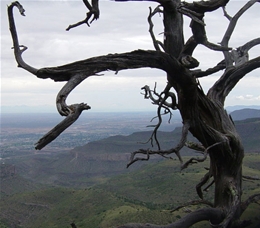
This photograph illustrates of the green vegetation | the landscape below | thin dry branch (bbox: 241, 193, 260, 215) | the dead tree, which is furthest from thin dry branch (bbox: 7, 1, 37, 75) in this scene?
the green vegetation

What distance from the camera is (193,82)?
3.73m

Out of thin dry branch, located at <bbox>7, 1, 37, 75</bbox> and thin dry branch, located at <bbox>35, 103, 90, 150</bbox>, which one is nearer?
thin dry branch, located at <bbox>35, 103, 90, 150</bbox>

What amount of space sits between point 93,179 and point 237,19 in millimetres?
92022

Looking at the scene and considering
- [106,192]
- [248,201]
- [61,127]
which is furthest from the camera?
[106,192]

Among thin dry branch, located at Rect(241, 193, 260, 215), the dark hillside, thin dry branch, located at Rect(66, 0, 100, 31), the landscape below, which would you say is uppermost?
thin dry branch, located at Rect(66, 0, 100, 31)

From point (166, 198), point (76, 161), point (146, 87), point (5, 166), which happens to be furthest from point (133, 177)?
point (146, 87)

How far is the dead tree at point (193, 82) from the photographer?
9.99 feet

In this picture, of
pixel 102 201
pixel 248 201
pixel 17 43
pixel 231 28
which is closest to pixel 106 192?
pixel 102 201

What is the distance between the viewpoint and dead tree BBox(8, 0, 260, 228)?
9.99ft

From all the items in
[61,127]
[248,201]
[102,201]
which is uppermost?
[61,127]

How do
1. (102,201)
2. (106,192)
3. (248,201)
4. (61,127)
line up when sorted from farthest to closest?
(106,192) → (102,201) → (248,201) → (61,127)

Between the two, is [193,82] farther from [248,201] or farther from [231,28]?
[248,201]

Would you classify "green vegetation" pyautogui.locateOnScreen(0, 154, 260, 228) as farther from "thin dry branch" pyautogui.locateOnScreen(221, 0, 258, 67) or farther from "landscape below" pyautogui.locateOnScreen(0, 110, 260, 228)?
"thin dry branch" pyautogui.locateOnScreen(221, 0, 258, 67)

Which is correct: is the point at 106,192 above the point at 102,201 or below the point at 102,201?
above
